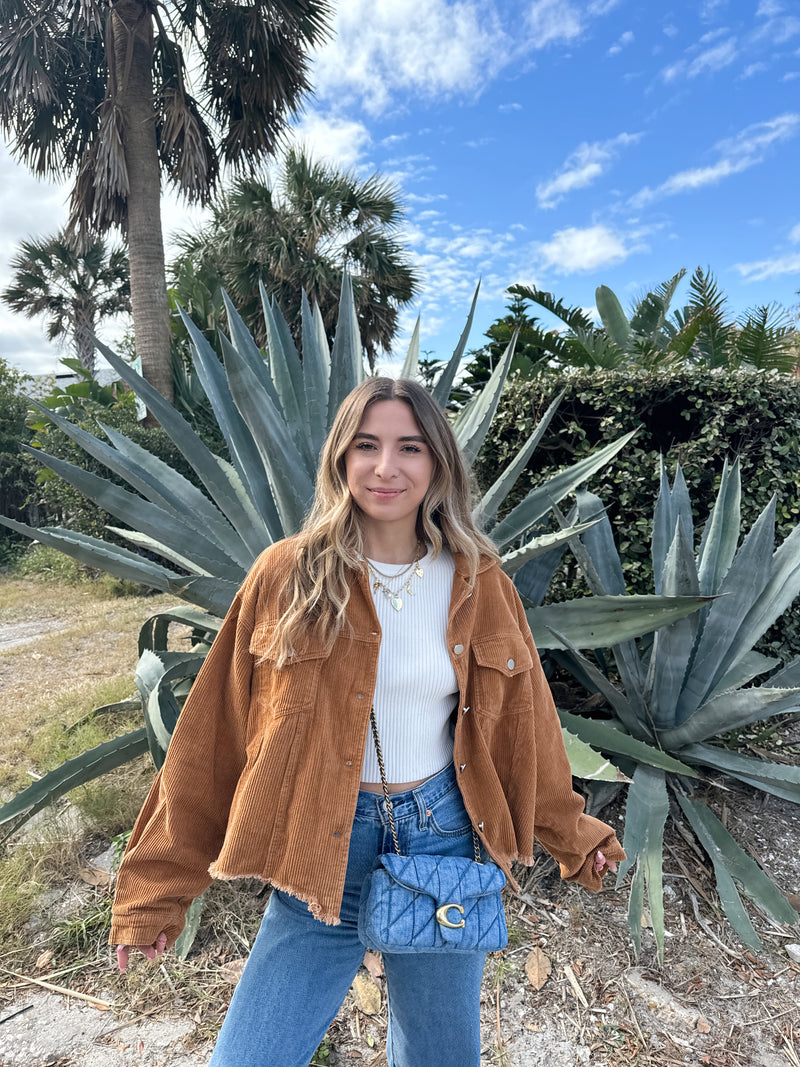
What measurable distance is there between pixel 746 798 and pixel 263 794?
2422 millimetres

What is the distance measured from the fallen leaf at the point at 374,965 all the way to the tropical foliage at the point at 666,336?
370cm

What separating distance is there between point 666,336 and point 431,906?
9.01 meters

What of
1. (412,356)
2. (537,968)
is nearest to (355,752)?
(537,968)

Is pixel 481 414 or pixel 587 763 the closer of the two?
pixel 587 763

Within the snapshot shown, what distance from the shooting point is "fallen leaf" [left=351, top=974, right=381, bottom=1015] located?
1.96m

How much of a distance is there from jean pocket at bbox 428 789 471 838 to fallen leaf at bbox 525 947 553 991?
1047 millimetres

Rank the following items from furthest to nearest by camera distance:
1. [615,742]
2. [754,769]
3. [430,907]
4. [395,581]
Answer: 1. [754,769]
2. [615,742]
3. [395,581]
4. [430,907]

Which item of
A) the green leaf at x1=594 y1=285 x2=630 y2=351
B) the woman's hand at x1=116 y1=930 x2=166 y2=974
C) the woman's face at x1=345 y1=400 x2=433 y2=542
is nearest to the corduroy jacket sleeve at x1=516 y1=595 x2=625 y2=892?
the woman's face at x1=345 y1=400 x2=433 y2=542

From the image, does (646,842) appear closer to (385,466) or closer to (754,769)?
(754,769)

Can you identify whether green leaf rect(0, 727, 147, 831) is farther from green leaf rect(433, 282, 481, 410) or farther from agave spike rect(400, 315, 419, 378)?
agave spike rect(400, 315, 419, 378)

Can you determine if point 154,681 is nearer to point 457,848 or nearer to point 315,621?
point 315,621

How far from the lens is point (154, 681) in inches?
78.4

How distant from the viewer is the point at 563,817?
1436 mm

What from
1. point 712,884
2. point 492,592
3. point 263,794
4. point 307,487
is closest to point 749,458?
point 712,884
